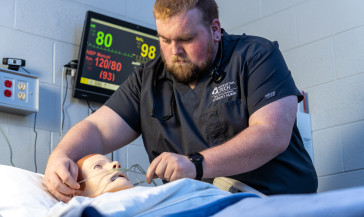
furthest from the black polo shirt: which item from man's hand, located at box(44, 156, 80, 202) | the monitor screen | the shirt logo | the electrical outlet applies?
the monitor screen

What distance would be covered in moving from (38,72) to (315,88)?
5.03 feet

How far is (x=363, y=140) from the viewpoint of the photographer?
263 centimetres

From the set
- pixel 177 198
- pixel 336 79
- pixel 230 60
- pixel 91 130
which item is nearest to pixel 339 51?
pixel 336 79

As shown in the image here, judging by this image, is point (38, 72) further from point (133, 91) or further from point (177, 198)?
point (177, 198)

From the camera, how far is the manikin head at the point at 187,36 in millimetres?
1847

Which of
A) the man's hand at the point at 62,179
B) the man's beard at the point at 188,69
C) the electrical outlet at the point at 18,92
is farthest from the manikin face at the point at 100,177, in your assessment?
the electrical outlet at the point at 18,92

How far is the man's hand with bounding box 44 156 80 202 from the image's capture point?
60.8 inches

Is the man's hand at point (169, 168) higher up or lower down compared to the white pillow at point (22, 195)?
higher up

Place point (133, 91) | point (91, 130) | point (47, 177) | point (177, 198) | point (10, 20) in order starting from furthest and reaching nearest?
point (10, 20) → point (133, 91) → point (91, 130) → point (47, 177) → point (177, 198)

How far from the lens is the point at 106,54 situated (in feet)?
9.97

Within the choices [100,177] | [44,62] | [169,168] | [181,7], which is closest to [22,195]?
[100,177]

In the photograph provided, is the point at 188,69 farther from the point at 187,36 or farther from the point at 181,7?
the point at 181,7

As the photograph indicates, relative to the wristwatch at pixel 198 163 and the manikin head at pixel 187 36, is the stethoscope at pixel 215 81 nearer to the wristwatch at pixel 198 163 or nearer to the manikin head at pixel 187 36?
the manikin head at pixel 187 36

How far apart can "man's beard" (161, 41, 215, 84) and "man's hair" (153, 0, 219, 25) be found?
0.11 metres
